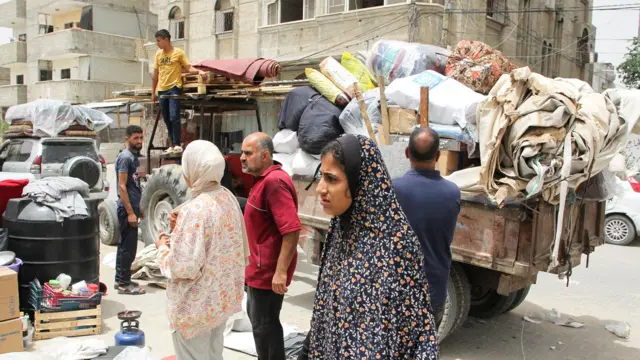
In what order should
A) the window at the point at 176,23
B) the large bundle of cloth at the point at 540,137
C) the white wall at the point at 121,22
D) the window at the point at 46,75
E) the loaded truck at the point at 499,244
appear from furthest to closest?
the window at the point at 46,75
the white wall at the point at 121,22
the window at the point at 176,23
the loaded truck at the point at 499,244
the large bundle of cloth at the point at 540,137

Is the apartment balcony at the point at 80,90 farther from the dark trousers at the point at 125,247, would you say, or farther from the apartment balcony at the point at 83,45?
the dark trousers at the point at 125,247

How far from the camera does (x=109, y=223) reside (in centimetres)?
841

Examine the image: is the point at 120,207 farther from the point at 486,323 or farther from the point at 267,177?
the point at 486,323

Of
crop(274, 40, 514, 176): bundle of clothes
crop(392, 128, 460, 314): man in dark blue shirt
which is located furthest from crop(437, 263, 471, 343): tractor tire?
crop(392, 128, 460, 314): man in dark blue shirt

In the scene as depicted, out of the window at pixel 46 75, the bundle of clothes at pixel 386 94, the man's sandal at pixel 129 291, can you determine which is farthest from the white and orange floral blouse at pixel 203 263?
the window at pixel 46 75

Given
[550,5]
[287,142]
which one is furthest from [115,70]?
[287,142]

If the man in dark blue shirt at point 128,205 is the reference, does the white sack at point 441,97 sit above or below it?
above

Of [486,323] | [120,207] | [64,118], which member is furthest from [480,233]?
[64,118]

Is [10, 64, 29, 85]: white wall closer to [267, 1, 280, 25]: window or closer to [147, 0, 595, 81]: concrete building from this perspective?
[147, 0, 595, 81]: concrete building

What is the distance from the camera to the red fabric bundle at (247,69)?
6.51 metres

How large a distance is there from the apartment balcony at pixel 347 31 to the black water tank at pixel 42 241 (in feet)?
37.4

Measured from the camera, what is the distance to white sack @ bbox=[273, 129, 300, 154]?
5.54 metres

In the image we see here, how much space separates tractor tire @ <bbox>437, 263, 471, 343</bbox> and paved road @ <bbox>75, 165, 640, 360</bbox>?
1.17 feet

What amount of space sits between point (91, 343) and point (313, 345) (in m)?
2.66
